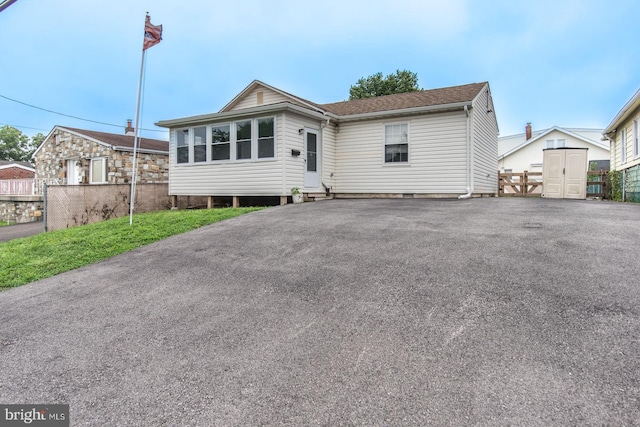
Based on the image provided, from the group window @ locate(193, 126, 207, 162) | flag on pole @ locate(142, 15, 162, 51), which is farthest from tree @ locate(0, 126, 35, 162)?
flag on pole @ locate(142, 15, 162, 51)

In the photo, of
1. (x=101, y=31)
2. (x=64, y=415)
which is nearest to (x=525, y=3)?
(x=64, y=415)

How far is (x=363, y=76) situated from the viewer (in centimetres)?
3200

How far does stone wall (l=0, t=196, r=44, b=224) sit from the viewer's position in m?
19.1

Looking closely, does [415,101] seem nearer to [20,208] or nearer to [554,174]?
[554,174]

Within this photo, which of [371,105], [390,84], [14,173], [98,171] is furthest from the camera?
[14,173]

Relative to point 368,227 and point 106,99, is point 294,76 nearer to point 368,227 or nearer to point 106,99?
point 106,99

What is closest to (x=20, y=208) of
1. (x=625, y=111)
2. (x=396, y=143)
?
(x=396, y=143)

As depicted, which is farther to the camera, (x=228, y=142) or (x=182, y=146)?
(x=182, y=146)

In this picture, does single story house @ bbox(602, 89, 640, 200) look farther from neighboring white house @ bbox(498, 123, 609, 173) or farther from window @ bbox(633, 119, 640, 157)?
neighboring white house @ bbox(498, 123, 609, 173)

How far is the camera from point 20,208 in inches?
778

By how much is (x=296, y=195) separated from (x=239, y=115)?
3258 mm

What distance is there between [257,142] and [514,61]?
46.2 feet

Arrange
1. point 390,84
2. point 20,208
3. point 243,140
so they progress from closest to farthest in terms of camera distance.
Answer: point 243,140, point 20,208, point 390,84

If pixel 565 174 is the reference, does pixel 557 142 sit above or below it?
above
